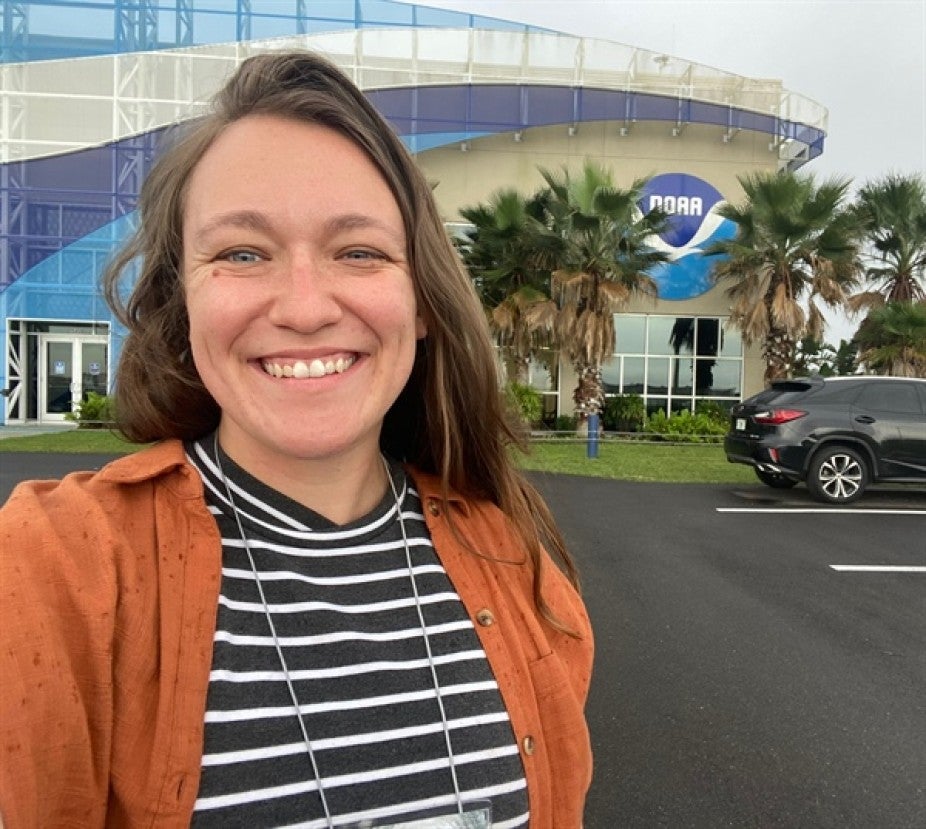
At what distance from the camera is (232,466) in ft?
3.89

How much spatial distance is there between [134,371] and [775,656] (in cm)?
364

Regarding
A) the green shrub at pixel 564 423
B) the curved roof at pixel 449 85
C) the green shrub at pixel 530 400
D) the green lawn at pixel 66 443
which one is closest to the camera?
the green lawn at pixel 66 443

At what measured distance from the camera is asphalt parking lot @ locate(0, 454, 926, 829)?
246 cm

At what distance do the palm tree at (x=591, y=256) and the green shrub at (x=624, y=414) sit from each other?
265cm

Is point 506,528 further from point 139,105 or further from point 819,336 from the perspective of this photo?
point 139,105

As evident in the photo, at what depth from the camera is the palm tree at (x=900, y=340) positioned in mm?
14156

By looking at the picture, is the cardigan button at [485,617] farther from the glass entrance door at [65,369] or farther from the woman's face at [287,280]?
the glass entrance door at [65,369]

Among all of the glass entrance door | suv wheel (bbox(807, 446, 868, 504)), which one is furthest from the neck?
→ the glass entrance door

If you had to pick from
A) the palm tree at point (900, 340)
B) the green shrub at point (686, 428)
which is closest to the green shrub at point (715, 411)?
the green shrub at point (686, 428)

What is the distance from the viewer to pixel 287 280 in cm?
111

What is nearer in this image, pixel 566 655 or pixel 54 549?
pixel 54 549

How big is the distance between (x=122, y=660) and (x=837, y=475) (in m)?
9.24

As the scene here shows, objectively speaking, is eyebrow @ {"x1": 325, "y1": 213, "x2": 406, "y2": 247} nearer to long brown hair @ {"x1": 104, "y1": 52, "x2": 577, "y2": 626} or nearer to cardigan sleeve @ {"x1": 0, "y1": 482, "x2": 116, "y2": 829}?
long brown hair @ {"x1": 104, "y1": 52, "x2": 577, "y2": 626}

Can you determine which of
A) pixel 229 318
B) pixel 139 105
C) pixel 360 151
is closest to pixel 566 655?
pixel 229 318
